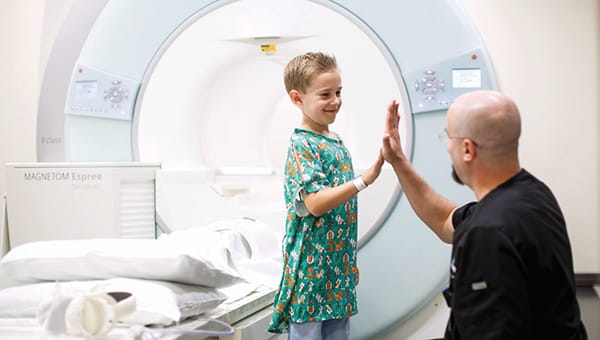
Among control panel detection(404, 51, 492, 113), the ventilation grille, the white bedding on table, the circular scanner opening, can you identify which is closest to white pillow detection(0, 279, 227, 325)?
the white bedding on table

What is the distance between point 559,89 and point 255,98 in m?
1.30

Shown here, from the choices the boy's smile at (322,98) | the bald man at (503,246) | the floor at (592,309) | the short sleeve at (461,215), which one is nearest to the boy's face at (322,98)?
the boy's smile at (322,98)

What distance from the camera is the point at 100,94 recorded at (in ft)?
7.72

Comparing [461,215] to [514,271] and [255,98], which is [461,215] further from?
[255,98]

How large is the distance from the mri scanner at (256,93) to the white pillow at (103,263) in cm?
86

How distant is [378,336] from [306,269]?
720 mm

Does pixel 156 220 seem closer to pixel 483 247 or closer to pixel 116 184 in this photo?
pixel 116 184

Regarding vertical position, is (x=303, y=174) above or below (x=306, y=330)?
above

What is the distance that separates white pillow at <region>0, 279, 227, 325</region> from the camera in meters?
1.25

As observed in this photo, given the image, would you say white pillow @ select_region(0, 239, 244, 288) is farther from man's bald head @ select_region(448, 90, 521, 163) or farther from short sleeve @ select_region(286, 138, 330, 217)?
man's bald head @ select_region(448, 90, 521, 163)

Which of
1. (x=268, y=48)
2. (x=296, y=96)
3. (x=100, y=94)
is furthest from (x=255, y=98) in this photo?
(x=296, y=96)

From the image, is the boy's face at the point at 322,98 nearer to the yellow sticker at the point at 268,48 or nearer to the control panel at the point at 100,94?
the yellow sticker at the point at 268,48

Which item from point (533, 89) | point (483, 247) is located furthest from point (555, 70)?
point (483, 247)

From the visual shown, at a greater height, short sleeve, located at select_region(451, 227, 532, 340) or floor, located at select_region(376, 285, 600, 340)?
short sleeve, located at select_region(451, 227, 532, 340)
